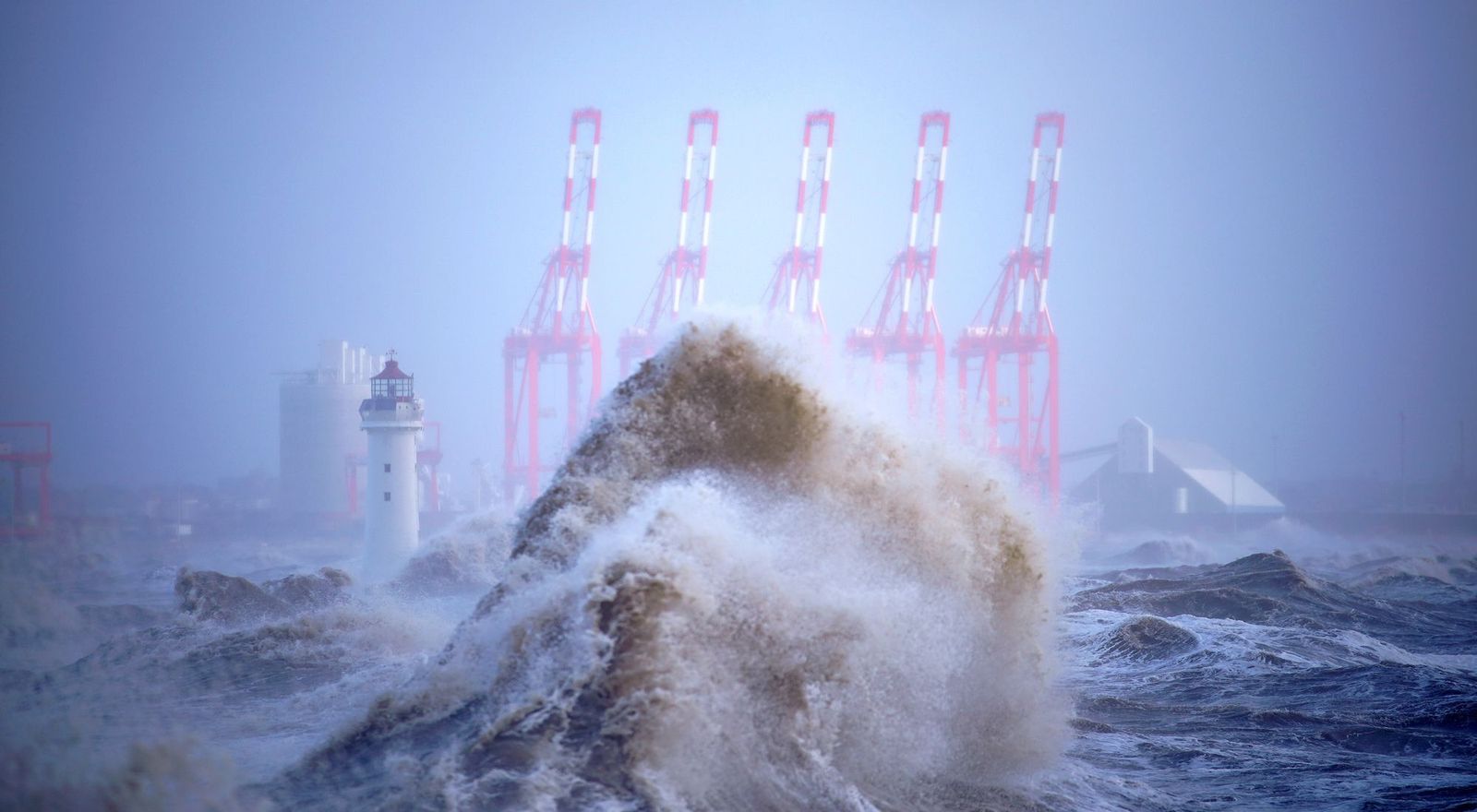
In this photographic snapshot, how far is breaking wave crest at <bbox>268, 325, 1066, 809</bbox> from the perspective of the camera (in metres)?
5.97

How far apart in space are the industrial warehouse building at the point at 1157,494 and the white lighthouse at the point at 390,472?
3950 centimetres

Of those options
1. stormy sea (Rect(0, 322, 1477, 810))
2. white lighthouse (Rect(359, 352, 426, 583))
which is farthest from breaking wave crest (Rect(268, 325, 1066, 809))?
white lighthouse (Rect(359, 352, 426, 583))

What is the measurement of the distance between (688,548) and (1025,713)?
11.5 ft

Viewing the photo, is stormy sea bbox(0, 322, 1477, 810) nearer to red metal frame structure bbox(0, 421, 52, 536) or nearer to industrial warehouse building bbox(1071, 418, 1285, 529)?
red metal frame structure bbox(0, 421, 52, 536)

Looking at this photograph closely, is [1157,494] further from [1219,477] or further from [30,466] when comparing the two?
[30,466]

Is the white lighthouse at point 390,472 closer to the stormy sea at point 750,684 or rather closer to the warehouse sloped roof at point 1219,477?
the stormy sea at point 750,684

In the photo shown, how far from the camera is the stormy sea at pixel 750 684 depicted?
19.5 ft

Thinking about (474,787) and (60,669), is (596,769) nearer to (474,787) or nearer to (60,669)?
(474,787)

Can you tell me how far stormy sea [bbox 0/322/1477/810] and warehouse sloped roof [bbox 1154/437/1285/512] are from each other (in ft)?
155

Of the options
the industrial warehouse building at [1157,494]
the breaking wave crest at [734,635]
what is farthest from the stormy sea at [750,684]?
the industrial warehouse building at [1157,494]

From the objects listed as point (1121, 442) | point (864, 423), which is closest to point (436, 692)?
point (864, 423)

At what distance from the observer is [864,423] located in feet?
29.5

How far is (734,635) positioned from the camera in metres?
6.54

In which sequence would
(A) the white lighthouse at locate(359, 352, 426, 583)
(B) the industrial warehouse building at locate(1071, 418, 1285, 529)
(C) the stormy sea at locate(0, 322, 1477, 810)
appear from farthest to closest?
(B) the industrial warehouse building at locate(1071, 418, 1285, 529) → (A) the white lighthouse at locate(359, 352, 426, 583) → (C) the stormy sea at locate(0, 322, 1477, 810)
